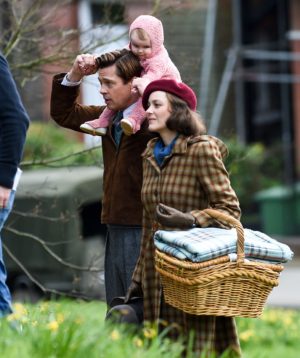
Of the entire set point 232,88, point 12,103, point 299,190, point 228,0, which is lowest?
point 299,190

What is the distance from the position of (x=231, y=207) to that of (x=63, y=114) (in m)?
1.26

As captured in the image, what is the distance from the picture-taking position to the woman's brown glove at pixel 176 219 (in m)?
5.01

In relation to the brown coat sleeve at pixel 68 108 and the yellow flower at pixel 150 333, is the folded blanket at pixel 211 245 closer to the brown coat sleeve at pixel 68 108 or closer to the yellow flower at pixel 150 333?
the yellow flower at pixel 150 333

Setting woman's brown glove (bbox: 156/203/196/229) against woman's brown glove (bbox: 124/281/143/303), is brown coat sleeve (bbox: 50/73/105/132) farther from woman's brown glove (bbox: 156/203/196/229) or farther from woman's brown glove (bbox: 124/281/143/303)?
woman's brown glove (bbox: 156/203/196/229)

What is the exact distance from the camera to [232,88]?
63.8 ft

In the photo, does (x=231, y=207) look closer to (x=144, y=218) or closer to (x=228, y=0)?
(x=144, y=218)

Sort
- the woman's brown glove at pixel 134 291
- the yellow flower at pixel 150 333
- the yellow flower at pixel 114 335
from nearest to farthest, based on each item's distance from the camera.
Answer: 1. the yellow flower at pixel 114 335
2. the yellow flower at pixel 150 333
3. the woman's brown glove at pixel 134 291

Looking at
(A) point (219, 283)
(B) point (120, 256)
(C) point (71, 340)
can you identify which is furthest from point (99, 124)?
(C) point (71, 340)

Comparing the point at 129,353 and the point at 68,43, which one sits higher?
the point at 68,43

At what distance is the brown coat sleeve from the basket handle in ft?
3.77

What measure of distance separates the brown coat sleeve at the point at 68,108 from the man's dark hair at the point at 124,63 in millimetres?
328

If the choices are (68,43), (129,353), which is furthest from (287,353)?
(129,353)

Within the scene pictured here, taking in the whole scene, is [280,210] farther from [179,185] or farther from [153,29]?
[179,185]

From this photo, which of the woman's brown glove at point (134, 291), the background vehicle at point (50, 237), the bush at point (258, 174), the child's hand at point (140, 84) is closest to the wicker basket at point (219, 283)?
the woman's brown glove at point (134, 291)
